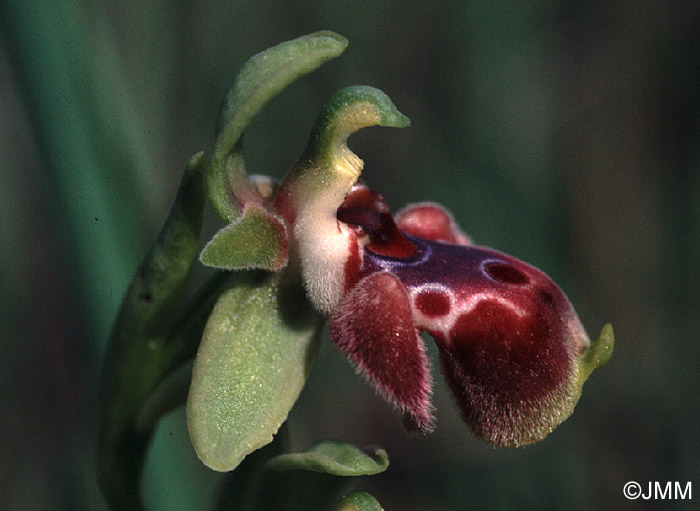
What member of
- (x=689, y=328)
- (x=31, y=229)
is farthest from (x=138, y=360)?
(x=689, y=328)

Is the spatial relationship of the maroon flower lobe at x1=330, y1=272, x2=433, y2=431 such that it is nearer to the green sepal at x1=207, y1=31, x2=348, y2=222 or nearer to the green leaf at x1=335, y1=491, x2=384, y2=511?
the green leaf at x1=335, y1=491, x2=384, y2=511

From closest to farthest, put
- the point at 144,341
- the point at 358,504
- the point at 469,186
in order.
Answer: the point at 358,504, the point at 144,341, the point at 469,186

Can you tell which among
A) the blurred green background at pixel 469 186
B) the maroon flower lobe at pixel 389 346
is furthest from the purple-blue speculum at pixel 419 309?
the blurred green background at pixel 469 186

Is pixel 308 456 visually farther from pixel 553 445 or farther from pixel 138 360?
pixel 553 445

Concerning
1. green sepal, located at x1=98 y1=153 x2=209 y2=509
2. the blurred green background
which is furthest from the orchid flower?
the blurred green background

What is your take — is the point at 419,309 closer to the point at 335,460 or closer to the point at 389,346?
the point at 389,346

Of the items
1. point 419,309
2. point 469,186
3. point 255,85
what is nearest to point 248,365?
point 419,309
